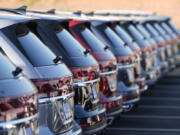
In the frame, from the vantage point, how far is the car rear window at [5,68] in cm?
642

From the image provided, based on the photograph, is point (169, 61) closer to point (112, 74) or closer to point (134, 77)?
point (134, 77)

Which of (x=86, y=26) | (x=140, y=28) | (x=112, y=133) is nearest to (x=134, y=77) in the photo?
(x=112, y=133)

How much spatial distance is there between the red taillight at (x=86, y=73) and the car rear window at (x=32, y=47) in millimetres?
1798

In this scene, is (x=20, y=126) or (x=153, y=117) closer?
(x=20, y=126)

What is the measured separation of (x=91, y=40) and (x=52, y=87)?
3853 mm

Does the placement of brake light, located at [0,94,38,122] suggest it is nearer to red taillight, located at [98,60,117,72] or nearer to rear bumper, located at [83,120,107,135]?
rear bumper, located at [83,120,107,135]

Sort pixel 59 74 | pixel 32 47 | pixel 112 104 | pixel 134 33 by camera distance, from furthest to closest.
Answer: pixel 134 33 < pixel 112 104 < pixel 59 74 < pixel 32 47

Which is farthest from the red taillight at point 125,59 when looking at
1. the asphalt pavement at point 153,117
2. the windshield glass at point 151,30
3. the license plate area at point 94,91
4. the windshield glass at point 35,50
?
the windshield glass at point 151,30

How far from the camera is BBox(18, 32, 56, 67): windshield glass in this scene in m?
7.80

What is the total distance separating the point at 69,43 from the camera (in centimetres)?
971

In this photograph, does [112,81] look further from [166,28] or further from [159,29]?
[166,28]

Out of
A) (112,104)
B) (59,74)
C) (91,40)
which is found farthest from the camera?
(112,104)

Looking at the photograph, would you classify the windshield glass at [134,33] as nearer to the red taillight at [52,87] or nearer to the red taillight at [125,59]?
the red taillight at [125,59]

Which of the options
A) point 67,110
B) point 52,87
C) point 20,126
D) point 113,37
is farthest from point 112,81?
point 20,126
